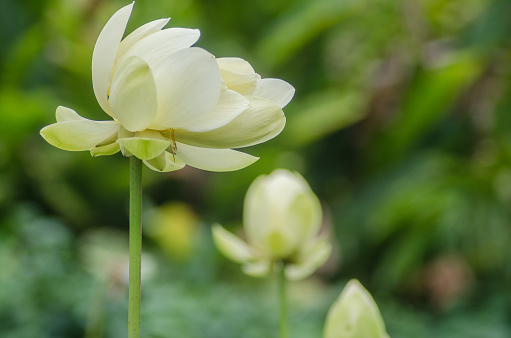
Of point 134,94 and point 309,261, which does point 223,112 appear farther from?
point 309,261

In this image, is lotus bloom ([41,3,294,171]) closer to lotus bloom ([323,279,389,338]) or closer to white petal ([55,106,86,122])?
white petal ([55,106,86,122])

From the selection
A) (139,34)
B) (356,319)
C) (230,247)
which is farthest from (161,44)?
(230,247)

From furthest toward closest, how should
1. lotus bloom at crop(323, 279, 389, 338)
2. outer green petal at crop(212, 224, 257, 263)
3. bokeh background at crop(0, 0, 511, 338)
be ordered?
bokeh background at crop(0, 0, 511, 338), outer green petal at crop(212, 224, 257, 263), lotus bloom at crop(323, 279, 389, 338)

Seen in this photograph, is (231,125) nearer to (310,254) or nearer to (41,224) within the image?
(310,254)

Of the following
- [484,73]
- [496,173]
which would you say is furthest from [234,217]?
[484,73]

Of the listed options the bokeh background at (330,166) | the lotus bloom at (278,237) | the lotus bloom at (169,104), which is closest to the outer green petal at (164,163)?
the lotus bloom at (169,104)

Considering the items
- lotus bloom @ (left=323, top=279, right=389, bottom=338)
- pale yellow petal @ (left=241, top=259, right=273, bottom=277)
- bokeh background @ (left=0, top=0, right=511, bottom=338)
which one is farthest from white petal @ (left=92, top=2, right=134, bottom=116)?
bokeh background @ (left=0, top=0, right=511, bottom=338)
